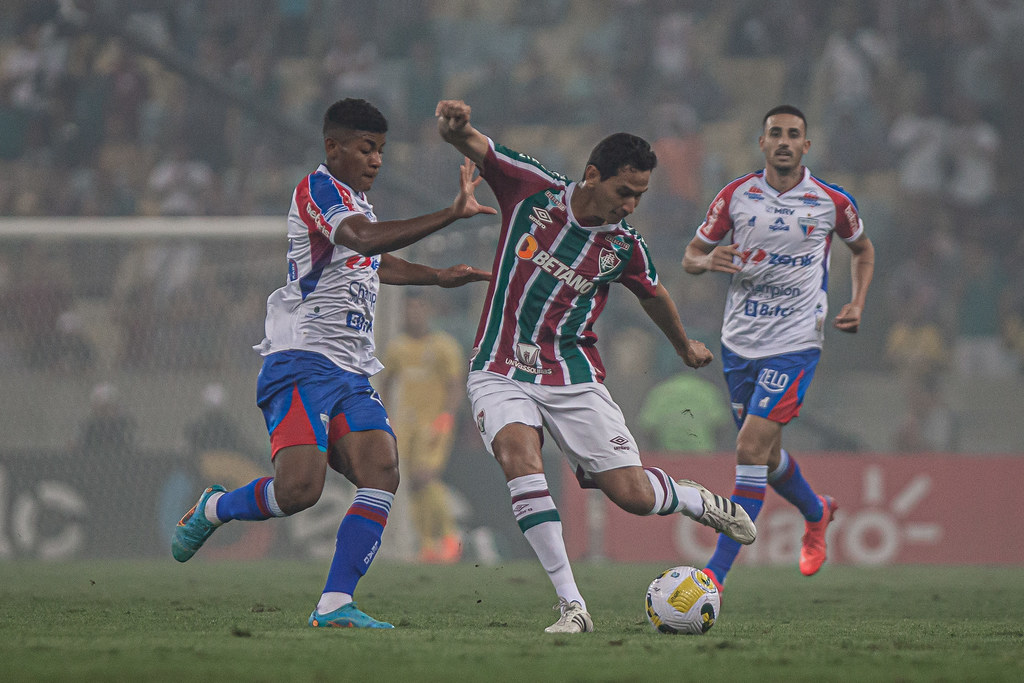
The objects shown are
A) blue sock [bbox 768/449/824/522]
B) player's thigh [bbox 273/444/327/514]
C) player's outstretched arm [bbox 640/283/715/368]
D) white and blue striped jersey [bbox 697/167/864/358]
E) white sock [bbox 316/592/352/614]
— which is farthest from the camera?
blue sock [bbox 768/449/824/522]

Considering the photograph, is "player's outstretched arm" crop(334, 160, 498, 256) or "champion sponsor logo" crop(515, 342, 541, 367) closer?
"player's outstretched arm" crop(334, 160, 498, 256)

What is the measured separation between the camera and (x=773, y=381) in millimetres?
6797

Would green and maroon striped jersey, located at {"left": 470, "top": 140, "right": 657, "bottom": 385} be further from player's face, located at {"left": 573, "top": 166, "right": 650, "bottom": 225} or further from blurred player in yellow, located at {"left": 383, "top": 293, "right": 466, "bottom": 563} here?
blurred player in yellow, located at {"left": 383, "top": 293, "right": 466, "bottom": 563}

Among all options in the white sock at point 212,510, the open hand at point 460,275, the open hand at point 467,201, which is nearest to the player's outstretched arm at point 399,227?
the open hand at point 467,201

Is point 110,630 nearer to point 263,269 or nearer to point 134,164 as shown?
point 263,269

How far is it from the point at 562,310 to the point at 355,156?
1108mm

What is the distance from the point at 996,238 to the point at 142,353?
30.6ft

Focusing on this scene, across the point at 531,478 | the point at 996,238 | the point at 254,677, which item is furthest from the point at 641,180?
the point at 996,238

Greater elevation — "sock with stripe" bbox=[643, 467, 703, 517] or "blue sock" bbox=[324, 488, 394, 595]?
"sock with stripe" bbox=[643, 467, 703, 517]

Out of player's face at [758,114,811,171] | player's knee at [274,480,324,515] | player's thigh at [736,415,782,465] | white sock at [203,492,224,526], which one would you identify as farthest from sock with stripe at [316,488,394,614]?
player's face at [758,114,811,171]

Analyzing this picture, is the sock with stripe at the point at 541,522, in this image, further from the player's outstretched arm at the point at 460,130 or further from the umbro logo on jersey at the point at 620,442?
the player's outstretched arm at the point at 460,130

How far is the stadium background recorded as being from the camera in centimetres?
1133

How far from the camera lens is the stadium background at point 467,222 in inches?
446

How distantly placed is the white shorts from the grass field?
0.73m
